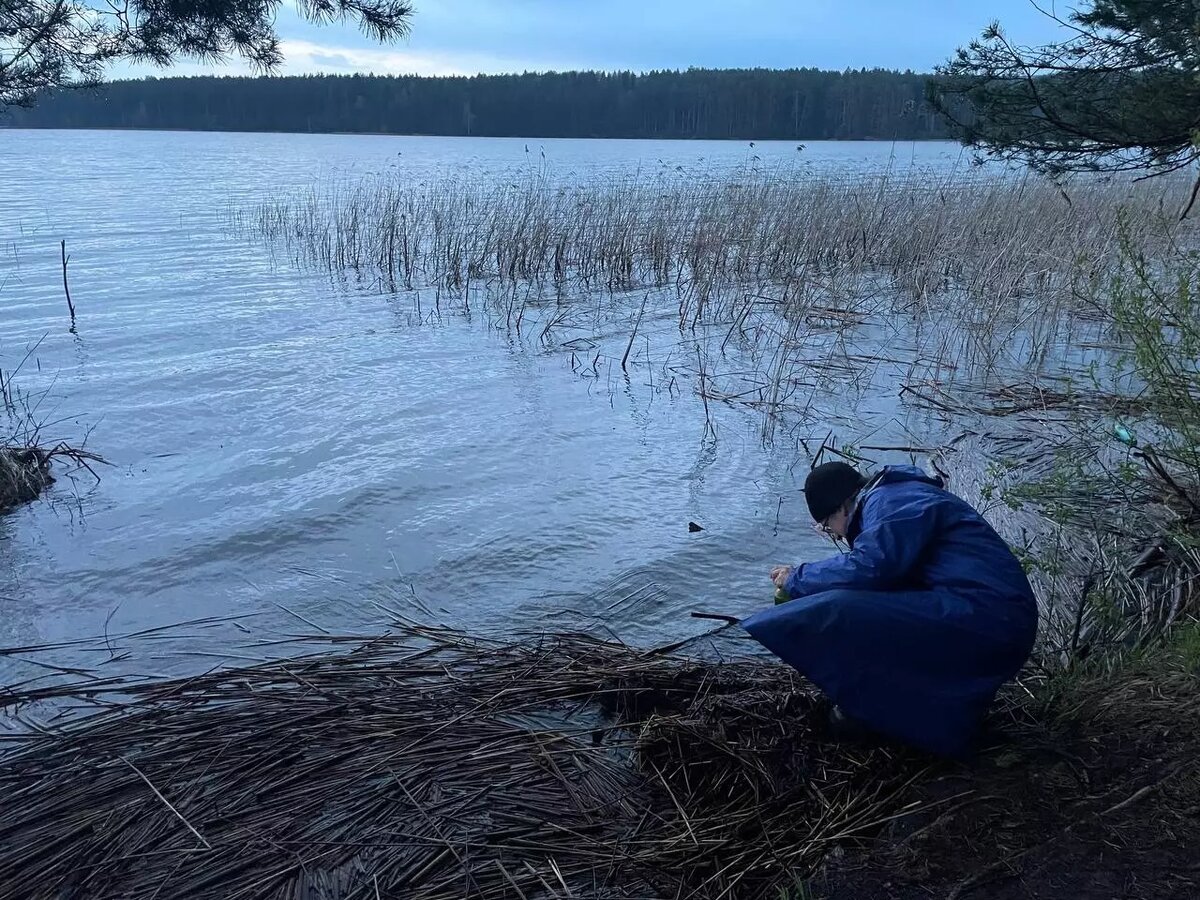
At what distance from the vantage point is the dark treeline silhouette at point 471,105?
7594cm

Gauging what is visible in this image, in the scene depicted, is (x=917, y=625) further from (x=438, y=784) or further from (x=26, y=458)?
(x=26, y=458)

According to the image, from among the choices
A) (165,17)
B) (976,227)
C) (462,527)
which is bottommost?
(462,527)

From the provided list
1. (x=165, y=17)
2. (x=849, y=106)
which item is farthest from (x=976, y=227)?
(x=849, y=106)

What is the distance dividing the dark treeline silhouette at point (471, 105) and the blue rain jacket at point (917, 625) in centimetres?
7170

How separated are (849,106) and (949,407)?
58.6 m

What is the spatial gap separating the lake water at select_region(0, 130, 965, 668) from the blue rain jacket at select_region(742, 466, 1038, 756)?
1911 mm

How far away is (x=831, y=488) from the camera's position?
3.45 meters

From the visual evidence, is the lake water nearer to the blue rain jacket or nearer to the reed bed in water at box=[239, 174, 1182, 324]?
the blue rain jacket

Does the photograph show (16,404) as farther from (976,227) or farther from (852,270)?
(976,227)

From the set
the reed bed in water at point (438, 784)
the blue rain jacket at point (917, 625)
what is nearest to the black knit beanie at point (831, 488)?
the blue rain jacket at point (917, 625)

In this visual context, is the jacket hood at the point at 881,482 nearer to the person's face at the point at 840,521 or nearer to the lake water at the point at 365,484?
the person's face at the point at 840,521

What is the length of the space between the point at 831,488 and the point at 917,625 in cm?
58

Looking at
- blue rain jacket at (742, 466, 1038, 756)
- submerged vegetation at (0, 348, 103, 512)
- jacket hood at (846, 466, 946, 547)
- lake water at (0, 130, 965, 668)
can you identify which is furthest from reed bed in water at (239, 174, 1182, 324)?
blue rain jacket at (742, 466, 1038, 756)

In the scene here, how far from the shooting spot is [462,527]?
6492 millimetres
